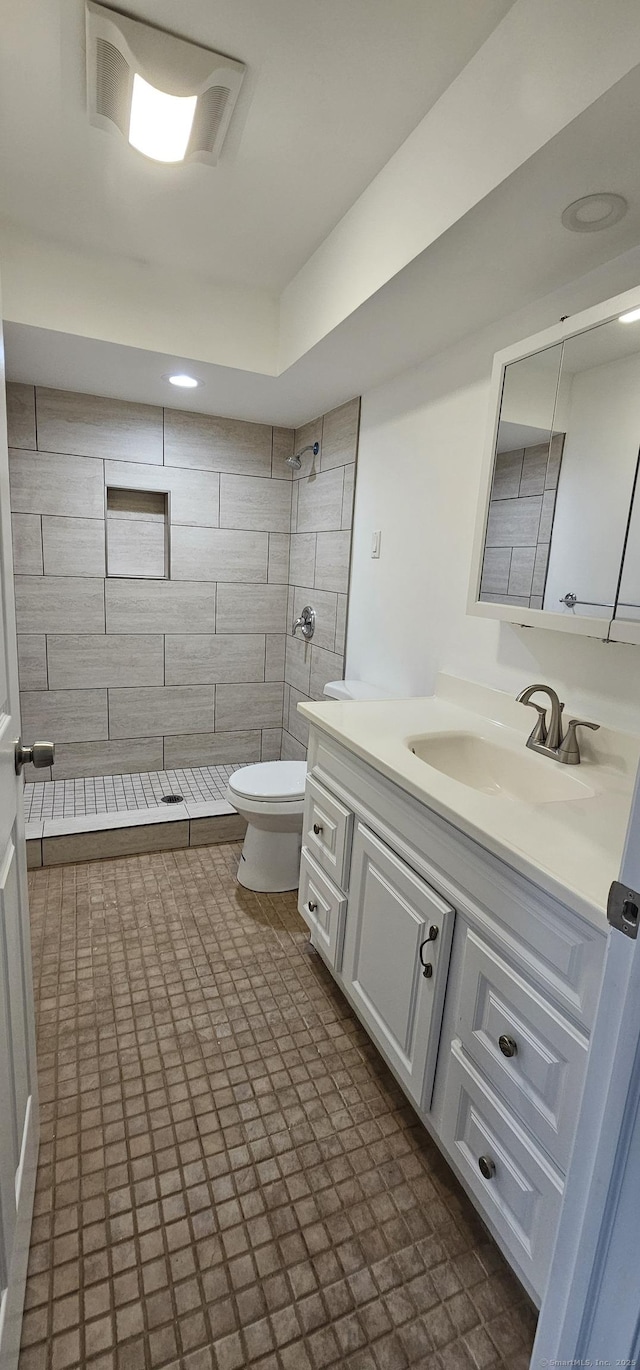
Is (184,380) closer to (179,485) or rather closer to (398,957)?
(179,485)

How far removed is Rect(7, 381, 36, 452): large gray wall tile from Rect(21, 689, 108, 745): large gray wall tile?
1224 millimetres

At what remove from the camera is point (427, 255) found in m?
1.37

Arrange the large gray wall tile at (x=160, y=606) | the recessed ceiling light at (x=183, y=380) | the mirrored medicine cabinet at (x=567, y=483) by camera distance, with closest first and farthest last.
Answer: the mirrored medicine cabinet at (x=567, y=483) → the recessed ceiling light at (x=183, y=380) → the large gray wall tile at (x=160, y=606)

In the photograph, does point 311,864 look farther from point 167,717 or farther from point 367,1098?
point 167,717

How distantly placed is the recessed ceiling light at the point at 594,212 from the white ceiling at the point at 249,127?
36cm

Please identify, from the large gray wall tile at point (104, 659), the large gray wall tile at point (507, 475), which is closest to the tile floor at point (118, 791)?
the large gray wall tile at point (104, 659)

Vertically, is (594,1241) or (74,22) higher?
(74,22)

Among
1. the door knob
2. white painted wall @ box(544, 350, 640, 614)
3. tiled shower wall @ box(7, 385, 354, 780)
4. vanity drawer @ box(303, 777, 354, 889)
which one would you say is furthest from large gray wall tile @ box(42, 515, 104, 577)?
white painted wall @ box(544, 350, 640, 614)

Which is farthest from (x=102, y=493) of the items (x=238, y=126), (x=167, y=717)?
(x=238, y=126)

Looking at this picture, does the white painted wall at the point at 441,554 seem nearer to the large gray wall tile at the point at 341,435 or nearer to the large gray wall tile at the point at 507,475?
the large gray wall tile at the point at 341,435

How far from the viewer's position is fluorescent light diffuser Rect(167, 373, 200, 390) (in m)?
2.46

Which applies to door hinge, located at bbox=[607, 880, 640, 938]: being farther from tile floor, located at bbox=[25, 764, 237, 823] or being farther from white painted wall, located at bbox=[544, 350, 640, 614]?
tile floor, located at bbox=[25, 764, 237, 823]

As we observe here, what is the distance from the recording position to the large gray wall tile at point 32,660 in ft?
9.45

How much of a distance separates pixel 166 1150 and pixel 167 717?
220 centimetres
